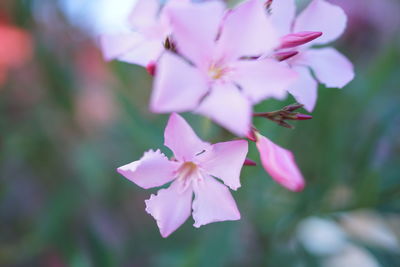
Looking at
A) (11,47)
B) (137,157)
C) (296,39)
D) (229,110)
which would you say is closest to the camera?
(229,110)

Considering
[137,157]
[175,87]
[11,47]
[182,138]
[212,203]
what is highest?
[175,87]

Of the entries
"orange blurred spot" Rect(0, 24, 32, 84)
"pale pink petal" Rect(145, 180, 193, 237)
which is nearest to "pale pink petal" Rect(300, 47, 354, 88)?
"pale pink petal" Rect(145, 180, 193, 237)

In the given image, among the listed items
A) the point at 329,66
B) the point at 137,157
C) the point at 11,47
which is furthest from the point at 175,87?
the point at 11,47

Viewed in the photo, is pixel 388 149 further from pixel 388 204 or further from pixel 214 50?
pixel 214 50

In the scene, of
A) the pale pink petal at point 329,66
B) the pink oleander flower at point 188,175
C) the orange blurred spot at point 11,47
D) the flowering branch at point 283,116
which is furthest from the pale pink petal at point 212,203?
the orange blurred spot at point 11,47

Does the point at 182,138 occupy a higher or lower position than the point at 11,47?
higher

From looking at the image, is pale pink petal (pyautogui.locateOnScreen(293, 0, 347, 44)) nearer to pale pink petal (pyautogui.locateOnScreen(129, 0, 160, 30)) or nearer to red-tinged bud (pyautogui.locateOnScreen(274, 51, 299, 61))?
red-tinged bud (pyautogui.locateOnScreen(274, 51, 299, 61))

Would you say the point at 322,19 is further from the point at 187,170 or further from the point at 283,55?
the point at 187,170
